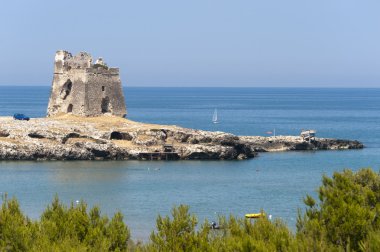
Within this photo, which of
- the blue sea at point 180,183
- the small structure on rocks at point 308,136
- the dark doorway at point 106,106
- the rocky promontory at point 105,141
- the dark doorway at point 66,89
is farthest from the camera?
the small structure on rocks at point 308,136

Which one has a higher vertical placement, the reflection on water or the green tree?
the green tree

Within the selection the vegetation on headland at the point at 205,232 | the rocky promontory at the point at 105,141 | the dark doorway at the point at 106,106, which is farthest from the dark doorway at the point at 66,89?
the vegetation on headland at the point at 205,232

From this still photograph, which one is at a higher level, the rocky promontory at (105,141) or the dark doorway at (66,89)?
the dark doorway at (66,89)

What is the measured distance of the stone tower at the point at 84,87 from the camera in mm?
73625

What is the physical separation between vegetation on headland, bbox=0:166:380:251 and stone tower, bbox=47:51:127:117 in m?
45.5

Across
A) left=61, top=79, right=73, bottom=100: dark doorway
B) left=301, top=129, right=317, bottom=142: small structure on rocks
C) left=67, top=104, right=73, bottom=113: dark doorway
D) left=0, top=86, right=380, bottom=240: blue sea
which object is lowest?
left=0, top=86, right=380, bottom=240: blue sea

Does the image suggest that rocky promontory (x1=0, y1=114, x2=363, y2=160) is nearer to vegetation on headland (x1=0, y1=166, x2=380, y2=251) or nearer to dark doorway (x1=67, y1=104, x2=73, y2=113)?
dark doorway (x1=67, y1=104, x2=73, y2=113)

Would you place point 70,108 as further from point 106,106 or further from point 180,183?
point 180,183

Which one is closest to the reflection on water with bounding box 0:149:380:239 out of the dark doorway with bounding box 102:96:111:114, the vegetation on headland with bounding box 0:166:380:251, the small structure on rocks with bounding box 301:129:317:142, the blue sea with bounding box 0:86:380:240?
the blue sea with bounding box 0:86:380:240

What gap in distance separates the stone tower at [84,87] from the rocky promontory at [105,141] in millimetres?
1360

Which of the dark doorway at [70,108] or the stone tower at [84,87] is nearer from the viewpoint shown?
the stone tower at [84,87]

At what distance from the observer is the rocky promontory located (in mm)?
66188

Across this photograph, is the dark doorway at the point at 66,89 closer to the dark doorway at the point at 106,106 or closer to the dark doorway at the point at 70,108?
the dark doorway at the point at 70,108

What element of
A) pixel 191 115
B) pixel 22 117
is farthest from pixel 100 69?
pixel 191 115
